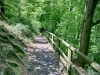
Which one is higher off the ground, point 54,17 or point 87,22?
point 87,22

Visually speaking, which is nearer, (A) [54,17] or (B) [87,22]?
(B) [87,22]

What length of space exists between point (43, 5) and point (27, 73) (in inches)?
1054

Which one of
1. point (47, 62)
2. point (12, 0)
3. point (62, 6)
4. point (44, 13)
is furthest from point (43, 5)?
point (47, 62)

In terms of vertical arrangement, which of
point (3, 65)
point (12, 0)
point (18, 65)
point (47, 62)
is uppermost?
point (12, 0)

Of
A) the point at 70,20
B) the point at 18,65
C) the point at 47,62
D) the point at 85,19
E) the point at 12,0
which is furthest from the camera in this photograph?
the point at 70,20

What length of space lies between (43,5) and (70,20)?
14335 millimetres

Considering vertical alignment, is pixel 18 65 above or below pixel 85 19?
below

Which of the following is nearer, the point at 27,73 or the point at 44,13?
the point at 27,73

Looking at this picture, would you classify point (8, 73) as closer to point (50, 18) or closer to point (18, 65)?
point (18, 65)

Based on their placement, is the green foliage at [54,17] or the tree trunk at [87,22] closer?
the tree trunk at [87,22]

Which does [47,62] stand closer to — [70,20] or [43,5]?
[70,20]

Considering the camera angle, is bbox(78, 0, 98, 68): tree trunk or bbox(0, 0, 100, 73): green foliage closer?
bbox(78, 0, 98, 68): tree trunk

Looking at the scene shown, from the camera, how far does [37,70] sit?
5.78m

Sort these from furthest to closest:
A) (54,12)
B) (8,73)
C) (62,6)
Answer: (54,12) → (62,6) → (8,73)
